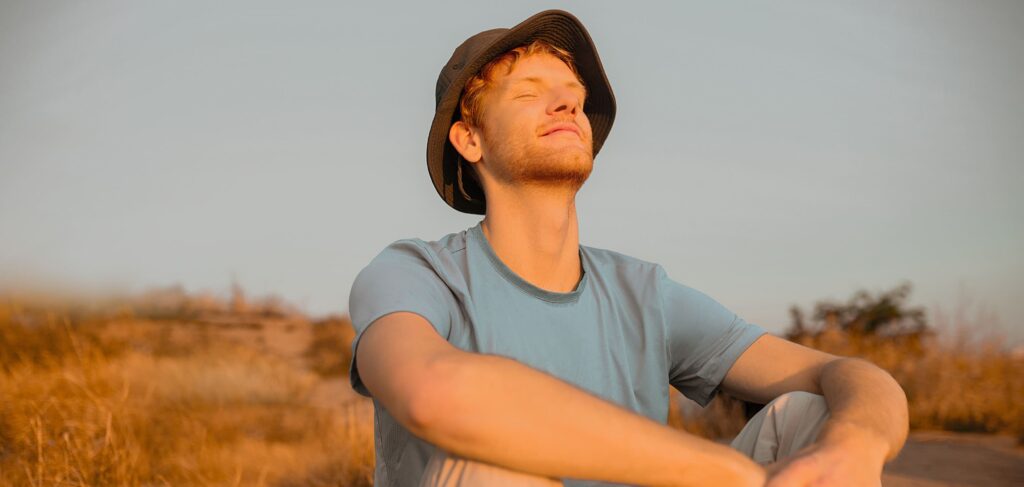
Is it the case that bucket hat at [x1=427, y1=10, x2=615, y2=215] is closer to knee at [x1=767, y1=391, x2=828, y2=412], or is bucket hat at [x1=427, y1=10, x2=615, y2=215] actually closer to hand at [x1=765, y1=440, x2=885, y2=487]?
knee at [x1=767, y1=391, x2=828, y2=412]

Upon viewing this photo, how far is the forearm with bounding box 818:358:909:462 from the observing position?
6.41 ft

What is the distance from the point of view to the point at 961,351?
7.99m

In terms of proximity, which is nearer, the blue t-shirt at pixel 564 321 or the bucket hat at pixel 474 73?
the blue t-shirt at pixel 564 321

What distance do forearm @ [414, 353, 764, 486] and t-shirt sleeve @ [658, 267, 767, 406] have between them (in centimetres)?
85

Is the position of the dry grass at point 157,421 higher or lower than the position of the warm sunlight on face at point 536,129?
lower

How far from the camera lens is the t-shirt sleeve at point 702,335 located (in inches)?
101

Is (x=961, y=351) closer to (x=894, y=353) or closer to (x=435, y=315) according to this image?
(x=894, y=353)

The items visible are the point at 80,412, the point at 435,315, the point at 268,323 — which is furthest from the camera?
the point at 268,323

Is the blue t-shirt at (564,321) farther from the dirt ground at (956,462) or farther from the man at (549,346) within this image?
the dirt ground at (956,462)

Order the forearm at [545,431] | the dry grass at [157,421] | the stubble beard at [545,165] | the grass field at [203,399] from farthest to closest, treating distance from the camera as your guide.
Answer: the grass field at [203,399], the dry grass at [157,421], the stubble beard at [545,165], the forearm at [545,431]

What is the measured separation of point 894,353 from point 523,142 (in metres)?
6.33

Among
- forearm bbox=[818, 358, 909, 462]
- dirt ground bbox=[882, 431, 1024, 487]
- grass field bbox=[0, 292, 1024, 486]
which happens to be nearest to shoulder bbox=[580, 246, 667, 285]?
forearm bbox=[818, 358, 909, 462]

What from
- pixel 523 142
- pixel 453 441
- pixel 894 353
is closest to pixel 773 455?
pixel 453 441

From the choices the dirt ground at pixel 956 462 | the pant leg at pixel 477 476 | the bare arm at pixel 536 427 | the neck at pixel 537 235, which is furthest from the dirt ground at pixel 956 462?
the pant leg at pixel 477 476
